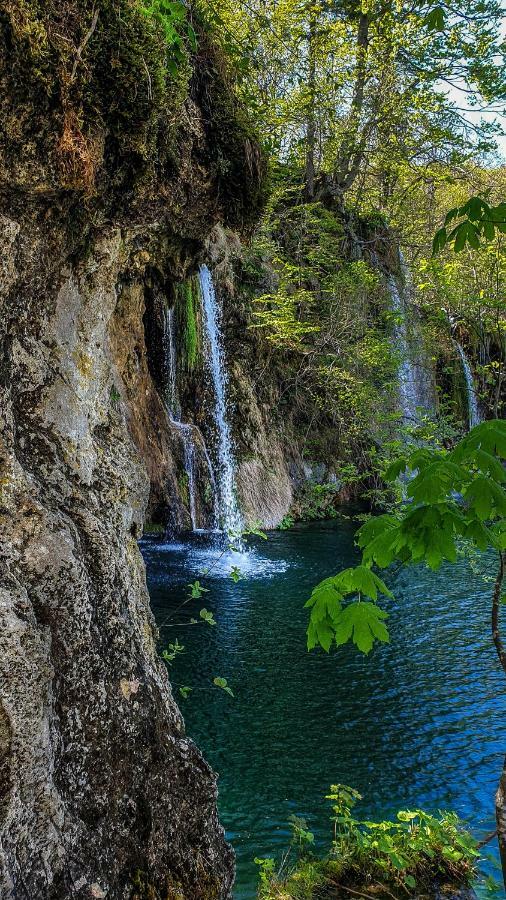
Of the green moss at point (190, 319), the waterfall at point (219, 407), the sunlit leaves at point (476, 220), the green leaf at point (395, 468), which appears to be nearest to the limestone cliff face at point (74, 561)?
the green leaf at point (395, 468)

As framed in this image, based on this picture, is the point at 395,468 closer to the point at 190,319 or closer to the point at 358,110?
the point at 190,319

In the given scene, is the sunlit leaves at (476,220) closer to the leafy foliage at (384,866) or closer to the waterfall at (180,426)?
the leafy foliage at (384,866)

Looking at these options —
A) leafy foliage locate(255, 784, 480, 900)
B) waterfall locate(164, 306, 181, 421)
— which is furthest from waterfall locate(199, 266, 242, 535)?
leafy foliage locate(255, 784, 480, 900)

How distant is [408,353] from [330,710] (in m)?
11.3

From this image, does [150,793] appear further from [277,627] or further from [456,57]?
[456,57]

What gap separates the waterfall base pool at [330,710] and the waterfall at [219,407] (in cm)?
412

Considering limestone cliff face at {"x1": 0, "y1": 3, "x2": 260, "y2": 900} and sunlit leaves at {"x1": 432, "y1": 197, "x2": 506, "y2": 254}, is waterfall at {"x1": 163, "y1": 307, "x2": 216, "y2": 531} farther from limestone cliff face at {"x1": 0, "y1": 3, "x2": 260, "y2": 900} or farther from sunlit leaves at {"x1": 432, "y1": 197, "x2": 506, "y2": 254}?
sunlit leaves at {"x1": 432, "y1": 197, "x2": 506, "y2": 254}

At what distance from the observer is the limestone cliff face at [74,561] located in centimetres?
200

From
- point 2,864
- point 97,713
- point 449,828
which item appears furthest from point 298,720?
point 2,864

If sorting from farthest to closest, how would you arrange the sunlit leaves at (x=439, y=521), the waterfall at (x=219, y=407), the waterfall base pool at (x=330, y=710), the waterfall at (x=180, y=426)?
the waterfall at (x=219, y=407) → the waterfall at (x=180, y=426) → the waterfall base pool at (x=330, y=710) → the sunlit leaves at (x=439, y=521)

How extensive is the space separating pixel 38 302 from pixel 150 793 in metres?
2.21

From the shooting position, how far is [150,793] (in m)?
2.45

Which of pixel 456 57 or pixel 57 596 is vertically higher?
pixel 456 57

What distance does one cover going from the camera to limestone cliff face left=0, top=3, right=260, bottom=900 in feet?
6.55
